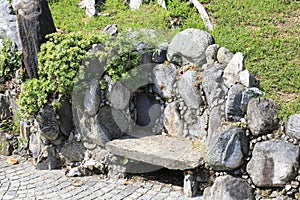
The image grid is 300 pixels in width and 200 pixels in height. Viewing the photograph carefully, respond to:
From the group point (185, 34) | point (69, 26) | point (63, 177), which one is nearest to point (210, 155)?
point (185, 34)

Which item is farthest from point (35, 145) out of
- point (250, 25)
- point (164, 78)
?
point (250, 25)

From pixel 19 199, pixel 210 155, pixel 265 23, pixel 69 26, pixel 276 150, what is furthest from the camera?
pixel 69 26

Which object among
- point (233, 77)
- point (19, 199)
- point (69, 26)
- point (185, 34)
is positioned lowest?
point (19, 199)

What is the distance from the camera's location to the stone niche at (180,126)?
5.17 meters

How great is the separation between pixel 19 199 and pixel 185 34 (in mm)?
2908

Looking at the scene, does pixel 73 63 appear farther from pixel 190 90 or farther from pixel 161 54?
pixel 190 90

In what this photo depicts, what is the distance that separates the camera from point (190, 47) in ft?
19.3

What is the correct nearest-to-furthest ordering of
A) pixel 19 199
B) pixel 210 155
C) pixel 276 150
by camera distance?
1. pixel 276 150
2. pixel 210 155
3. pixel 19 199

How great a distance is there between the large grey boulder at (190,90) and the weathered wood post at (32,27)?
6.84ft

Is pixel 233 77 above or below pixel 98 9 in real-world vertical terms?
below

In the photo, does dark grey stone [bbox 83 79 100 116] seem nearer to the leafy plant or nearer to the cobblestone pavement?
the leafy plant

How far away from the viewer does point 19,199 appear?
582 cm

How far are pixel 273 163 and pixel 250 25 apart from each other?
2467 millimetres

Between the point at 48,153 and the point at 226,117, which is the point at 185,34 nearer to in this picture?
the point at 226,117
